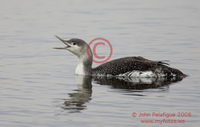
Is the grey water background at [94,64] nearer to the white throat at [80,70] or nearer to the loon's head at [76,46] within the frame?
the white throat at [80,70]

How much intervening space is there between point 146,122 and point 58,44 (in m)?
8.35

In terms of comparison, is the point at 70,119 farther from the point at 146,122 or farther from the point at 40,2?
the point at 40,2

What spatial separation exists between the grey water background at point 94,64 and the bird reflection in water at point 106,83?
4cm

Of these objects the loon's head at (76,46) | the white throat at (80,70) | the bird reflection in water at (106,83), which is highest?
the loon's head at (76,46)

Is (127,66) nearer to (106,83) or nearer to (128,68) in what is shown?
(128,68)

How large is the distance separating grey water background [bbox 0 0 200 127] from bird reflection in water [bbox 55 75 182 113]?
39 millimetres

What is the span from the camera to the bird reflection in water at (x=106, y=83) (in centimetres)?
875

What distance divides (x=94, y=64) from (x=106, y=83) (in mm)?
2415

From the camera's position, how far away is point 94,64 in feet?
42.6

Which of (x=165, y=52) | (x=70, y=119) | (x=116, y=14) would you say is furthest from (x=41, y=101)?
(x=116, y=14)
